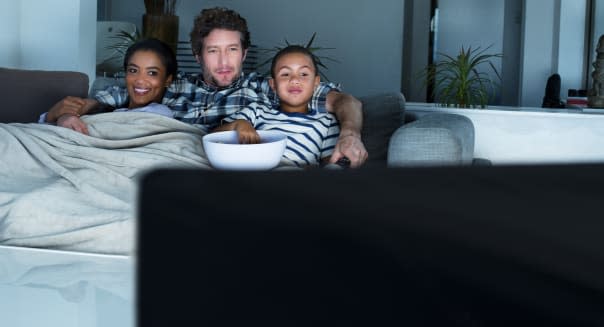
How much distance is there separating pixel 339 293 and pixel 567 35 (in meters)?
7.63

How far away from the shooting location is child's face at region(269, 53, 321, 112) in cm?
230

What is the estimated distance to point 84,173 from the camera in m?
2.09

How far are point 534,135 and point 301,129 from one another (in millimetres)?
997

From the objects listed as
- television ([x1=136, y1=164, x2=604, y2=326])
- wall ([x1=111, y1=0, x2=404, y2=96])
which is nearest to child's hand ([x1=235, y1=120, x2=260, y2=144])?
television ([x1=136, y1=164, x2=604, y2=326])

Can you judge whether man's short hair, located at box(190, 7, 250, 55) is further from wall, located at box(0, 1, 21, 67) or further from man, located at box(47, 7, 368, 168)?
wall, located at box(0, 1, 21, 67)

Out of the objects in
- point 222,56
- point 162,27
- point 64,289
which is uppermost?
point 162,27

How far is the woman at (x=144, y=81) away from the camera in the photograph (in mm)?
2549

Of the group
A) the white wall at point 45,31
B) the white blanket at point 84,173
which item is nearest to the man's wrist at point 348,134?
the white blanket at point 84,173

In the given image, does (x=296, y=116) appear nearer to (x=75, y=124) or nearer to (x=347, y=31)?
(x=75, y=124)

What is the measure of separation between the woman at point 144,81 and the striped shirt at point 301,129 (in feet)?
1.06

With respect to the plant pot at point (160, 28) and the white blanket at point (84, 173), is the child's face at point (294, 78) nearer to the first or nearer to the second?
the white blanket at point (84, 173)

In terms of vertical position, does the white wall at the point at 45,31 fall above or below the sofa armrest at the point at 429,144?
above

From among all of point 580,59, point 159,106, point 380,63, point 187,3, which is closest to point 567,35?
point 580,59

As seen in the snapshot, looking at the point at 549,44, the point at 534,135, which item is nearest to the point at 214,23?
the point at 534,135
